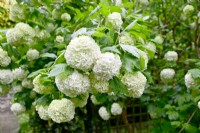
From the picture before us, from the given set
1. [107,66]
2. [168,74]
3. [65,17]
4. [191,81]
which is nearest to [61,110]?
[107,66]

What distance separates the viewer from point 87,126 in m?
4.14

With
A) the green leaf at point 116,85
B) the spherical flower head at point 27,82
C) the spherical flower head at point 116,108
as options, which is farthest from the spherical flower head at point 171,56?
the green leaf at point 116,85

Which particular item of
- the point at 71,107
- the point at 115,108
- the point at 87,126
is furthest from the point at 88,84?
the point at 87,126

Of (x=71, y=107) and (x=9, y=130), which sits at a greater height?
(x=71, y=107)

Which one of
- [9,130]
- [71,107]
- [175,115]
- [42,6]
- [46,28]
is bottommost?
[9,130]

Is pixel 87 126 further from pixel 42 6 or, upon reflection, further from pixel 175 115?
pixel 42 6

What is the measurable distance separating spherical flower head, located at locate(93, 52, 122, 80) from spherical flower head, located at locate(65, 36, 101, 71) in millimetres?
23

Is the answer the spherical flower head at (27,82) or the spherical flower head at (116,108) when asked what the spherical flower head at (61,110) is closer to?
the spherical flower head at (27,82)

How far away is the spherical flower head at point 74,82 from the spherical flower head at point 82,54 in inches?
1.4

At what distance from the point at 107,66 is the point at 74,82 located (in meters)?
0.13

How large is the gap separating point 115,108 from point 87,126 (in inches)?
55.8

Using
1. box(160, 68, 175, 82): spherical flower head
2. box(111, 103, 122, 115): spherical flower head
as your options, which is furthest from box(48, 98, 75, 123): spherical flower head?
box(160, 68, 175, 82): spherical flower head

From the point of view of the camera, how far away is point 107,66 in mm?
1006

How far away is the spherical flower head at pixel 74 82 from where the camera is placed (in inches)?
40.9
